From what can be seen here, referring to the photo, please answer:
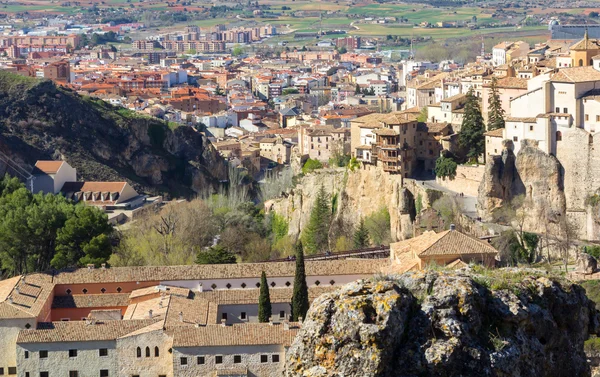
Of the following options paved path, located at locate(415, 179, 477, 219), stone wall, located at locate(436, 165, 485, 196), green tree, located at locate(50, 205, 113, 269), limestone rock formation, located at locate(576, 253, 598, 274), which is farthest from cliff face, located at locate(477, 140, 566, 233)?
green tree, located at locate(50, 205, 113, 269)

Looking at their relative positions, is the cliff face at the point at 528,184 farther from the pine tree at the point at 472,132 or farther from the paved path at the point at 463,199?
the pine tree at the point at 472,132

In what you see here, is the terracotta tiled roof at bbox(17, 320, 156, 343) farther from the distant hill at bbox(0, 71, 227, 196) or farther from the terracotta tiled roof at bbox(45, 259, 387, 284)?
the distant hill at bbox(0, 71, 227, 196)

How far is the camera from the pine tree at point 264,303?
109ft

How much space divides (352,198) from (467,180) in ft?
23.8

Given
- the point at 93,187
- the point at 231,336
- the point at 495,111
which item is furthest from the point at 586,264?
Result: the point at 93,187

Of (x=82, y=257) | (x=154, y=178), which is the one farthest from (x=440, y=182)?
(x=154, y=178)

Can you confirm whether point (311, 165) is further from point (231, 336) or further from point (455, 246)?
point (231, 336)

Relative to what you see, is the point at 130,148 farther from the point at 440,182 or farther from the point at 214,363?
the point at 214,363

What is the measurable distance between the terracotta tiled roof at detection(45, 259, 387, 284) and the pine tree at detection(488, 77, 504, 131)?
17.4 m

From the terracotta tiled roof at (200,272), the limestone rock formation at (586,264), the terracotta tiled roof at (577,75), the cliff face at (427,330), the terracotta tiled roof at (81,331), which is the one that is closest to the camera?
the cliff face at (427,330)

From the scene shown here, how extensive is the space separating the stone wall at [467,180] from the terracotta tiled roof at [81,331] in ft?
77.9

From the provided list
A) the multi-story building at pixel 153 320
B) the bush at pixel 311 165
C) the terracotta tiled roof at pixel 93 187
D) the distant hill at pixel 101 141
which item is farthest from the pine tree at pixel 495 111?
the distant hill at pixel 101 141

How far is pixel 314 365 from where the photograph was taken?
39.5 ft

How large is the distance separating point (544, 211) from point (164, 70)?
11046 centimetres
